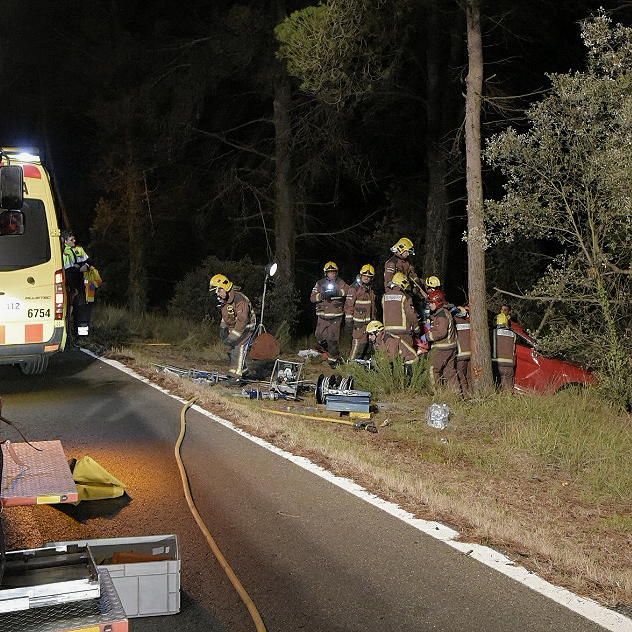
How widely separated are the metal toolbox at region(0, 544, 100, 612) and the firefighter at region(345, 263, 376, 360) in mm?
11183

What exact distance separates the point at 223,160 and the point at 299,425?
17.4 metres

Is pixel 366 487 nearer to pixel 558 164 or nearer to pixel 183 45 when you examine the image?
pixel 558 164

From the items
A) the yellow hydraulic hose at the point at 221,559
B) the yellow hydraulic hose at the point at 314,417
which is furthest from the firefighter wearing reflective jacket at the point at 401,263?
the yellow hydraulic hose at the point at 221,559

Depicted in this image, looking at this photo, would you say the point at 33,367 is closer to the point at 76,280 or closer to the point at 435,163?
the point at 76,280

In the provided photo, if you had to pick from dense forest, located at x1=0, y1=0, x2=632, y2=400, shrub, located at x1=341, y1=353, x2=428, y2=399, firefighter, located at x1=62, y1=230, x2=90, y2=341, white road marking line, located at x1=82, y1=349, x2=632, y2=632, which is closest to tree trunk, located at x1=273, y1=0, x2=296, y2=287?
dense forest, located at x1=0, y1=0, x2=632, y2=400

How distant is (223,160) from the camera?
84.4 feet

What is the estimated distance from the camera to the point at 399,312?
476 inches

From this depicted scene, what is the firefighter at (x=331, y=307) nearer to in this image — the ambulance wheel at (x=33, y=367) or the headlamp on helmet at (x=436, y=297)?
the headlamp on helmet at (x=436, y=297)

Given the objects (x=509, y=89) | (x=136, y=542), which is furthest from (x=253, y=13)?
(x=136, y=542)

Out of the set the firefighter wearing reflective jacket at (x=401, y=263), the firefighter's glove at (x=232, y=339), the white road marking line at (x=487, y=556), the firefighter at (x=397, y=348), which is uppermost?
the firefighter wearing reflective jacket at (x=401, y=263)

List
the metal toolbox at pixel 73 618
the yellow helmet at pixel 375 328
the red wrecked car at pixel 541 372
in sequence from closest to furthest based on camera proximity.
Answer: the metal toolbox at pixel 73 618 → the red wrecked car at pixel 541 372 → the yellow helmet at pixel 375 328

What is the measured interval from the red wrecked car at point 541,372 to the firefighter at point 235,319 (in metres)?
3.75

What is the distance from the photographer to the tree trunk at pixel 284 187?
790 inches

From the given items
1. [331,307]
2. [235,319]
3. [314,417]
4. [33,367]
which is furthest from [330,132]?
[314,417]
